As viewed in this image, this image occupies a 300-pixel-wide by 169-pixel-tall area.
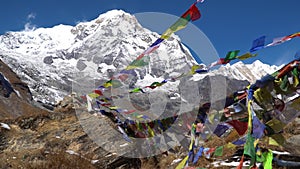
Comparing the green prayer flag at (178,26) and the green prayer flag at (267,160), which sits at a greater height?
the green prayer flag at (178,26)

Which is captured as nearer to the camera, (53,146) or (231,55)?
(231,55)

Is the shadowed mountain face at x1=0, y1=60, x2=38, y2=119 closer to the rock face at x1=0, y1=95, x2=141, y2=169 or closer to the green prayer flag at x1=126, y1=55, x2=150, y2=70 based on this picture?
the rock face at x1=0, y1=95, x2=141, y2=169

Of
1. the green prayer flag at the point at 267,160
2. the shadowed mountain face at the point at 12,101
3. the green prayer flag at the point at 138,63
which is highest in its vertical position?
the shadowed mountain face at the point at 12,101

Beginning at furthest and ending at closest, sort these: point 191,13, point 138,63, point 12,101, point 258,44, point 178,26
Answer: point 12,101
point 138,63
point 178,26
point 191,13
point 258,44

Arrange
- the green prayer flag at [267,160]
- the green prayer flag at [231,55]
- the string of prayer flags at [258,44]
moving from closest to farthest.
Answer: the green prayer flag at [267,160] → the string of prayer flags at [258,44] → the green prayer flag at [231,55]

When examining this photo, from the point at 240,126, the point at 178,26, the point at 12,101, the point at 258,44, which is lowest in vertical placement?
the point at 240,126

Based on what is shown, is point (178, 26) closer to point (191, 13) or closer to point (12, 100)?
point (191, 13)

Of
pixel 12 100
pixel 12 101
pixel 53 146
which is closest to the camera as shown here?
pixel 53 146

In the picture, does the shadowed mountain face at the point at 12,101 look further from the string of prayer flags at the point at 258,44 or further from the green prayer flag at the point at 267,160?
the green prayer flag at the point at 267,160

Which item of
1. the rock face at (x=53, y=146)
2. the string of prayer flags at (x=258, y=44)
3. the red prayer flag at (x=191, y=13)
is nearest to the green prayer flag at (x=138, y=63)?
the red prayer flag at (x=191, y=13)

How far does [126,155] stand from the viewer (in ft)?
34.0

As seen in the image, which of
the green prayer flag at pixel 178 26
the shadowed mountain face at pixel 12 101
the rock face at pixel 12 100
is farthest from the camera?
the shadowed mountain face at pixel 12 101

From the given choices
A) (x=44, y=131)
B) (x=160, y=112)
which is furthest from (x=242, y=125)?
(x=44, y=131)

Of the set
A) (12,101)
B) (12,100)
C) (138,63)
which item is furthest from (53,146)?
(12,100)
